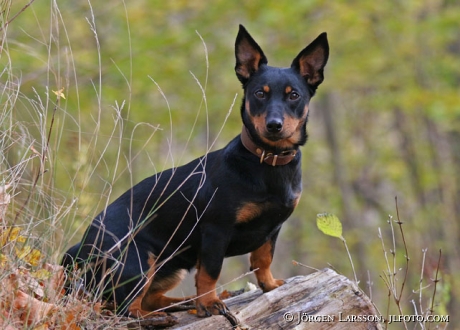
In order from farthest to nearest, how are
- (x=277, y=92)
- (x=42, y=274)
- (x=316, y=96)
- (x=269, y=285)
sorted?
1. (x=316, y=96)
2. (x=269, y=285)
3. (x=277, y=92)
4. (x=42, y=274)

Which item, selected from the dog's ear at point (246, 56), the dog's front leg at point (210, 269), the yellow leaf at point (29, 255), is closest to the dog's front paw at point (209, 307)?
the dog's front leg at point (210, 269)

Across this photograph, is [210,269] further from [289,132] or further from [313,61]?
[313,61]

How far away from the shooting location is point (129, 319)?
12.7 feet

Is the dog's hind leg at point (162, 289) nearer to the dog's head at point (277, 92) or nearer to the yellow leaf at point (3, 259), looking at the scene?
the dog's head at point (277, 92)

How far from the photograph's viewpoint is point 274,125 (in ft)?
13.0

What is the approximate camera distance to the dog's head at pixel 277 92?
408cm

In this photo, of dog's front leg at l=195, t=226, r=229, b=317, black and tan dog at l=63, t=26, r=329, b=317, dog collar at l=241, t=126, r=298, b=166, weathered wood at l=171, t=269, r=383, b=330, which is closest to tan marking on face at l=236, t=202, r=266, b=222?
black and tan dog at l=63, t=26, r=329, b=317

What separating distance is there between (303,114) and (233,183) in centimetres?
69

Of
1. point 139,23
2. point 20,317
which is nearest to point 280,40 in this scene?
point 139,23

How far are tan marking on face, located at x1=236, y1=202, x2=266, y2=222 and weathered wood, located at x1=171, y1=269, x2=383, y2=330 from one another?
1.69 ft

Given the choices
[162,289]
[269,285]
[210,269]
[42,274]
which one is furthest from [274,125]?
[42,274]

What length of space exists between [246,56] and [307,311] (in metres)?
1.73

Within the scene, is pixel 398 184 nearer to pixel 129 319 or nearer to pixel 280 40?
pixel 280 40

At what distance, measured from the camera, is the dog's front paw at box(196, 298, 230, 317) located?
3957 mm
